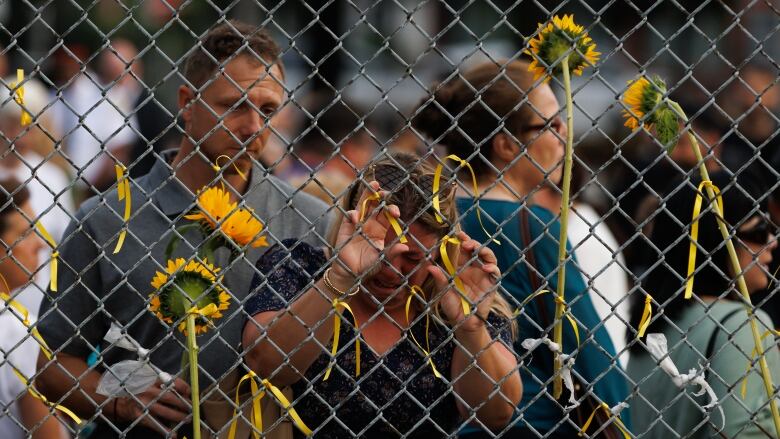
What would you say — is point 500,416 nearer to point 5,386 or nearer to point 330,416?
point 330,416

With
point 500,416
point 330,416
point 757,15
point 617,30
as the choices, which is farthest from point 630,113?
point 617,30

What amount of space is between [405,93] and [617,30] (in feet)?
14.3

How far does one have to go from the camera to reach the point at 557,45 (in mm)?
2764

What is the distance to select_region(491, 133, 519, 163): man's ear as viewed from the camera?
3.84 metres

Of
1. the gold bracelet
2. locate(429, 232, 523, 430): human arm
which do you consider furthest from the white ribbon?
locate(429, 232, 523, 430): human arm

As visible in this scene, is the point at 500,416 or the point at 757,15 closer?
the point at 500,416

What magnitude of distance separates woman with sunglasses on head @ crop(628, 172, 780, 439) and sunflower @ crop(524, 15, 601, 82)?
76cm

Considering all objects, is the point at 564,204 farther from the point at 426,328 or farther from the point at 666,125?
the point at 426,328

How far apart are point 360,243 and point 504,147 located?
127cm

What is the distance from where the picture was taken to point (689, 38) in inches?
737

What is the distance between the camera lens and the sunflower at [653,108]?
281cm

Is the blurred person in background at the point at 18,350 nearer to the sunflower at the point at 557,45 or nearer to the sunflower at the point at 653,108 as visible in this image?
the sunflower at the point at 557,45

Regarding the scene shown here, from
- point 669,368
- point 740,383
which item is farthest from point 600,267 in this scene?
point 669,368

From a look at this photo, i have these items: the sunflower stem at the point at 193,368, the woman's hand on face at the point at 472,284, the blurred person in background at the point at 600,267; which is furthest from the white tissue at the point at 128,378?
the blurred person in background at the point at 600,267
